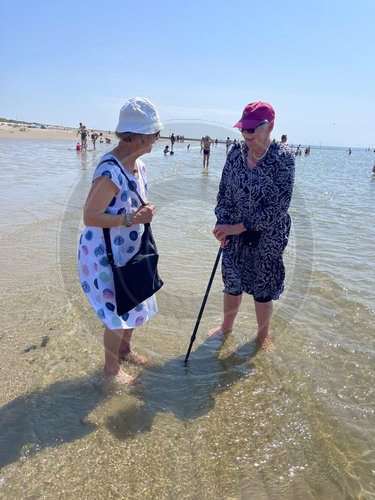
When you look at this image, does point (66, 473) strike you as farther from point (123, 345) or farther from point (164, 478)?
point (123, 345)

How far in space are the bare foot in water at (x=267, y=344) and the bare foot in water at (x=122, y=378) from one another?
126cm

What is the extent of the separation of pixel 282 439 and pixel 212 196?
10.1 meters

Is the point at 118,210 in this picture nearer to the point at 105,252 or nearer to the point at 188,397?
the point at 105,252

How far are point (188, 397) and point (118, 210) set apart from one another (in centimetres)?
153

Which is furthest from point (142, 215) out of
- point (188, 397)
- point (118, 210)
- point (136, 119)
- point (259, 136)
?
point (188, 397)

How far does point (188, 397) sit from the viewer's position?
8.75 ft

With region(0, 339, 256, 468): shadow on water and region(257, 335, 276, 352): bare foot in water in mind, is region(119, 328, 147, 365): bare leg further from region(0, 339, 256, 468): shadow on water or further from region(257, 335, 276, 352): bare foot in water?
region(257, 335, 276, 352): bare foot in water

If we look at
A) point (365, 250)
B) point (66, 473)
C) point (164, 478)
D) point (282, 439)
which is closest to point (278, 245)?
point (282, 439)

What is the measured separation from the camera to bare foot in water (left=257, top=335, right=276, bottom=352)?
10.8ft

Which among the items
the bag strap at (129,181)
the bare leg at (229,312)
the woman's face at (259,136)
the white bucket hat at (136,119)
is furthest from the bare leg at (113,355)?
the woman's face at (259,136)

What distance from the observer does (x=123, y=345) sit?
3.07 metres

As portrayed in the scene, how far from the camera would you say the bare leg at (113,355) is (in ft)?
8.54

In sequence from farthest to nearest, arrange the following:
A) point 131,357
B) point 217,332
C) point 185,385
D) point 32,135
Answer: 1. point 32,135
2. point 217,332
3. point 131,357
4. point 185,385

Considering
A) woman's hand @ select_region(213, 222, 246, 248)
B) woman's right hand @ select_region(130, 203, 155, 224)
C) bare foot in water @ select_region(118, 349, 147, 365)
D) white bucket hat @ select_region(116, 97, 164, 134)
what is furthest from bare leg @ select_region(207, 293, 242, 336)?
white bucket hat @ select_region(116, 97, 164, 134)
